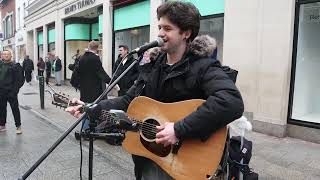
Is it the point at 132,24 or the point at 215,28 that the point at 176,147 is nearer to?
the point at 215,28

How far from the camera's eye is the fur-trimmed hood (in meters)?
2.34

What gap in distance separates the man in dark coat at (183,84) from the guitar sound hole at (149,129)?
0.37 ft

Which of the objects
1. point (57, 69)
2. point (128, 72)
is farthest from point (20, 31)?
point (128, 72)

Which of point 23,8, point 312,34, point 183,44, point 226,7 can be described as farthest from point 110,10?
point 23,8

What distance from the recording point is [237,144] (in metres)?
2.55

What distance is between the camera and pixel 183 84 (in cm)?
230

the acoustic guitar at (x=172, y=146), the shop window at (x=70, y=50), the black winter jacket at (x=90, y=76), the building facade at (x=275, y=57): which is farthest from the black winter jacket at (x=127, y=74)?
the shop window at (x=70, y=50)

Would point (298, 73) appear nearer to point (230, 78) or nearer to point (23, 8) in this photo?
point (230, 78)

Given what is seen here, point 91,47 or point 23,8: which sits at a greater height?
point 23,8

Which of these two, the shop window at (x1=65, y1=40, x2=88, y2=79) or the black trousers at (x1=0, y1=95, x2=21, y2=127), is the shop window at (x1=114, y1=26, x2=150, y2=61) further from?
the shop window at (x1=65, y1=40, x2=88, y2=79)

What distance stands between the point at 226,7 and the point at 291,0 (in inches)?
67.1

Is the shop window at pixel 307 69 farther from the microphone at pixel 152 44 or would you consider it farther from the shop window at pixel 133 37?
the shop window at pixel 133 37

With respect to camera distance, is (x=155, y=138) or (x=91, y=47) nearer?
(x=155, y=138)

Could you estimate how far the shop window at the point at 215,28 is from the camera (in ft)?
30.0
